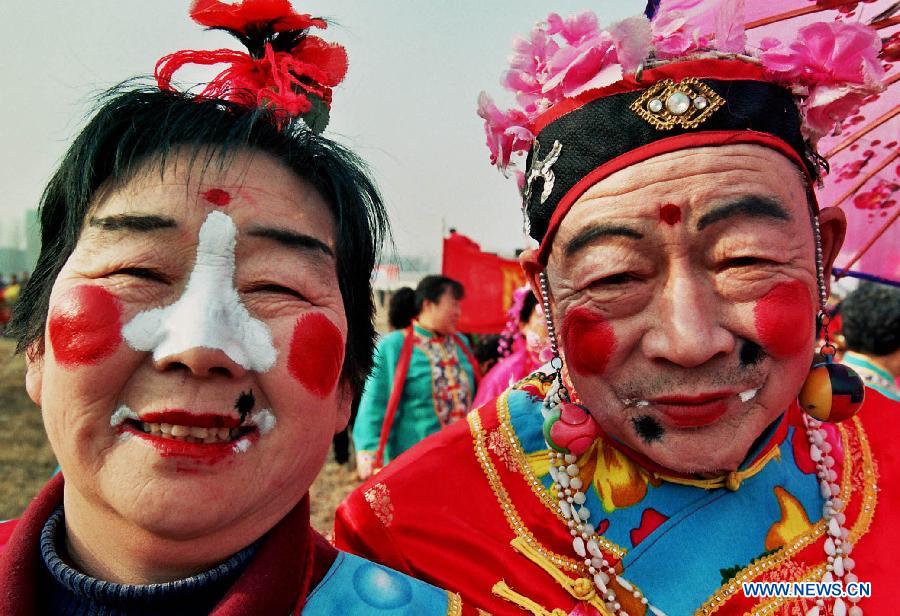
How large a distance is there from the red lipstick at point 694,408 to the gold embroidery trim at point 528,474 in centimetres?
41

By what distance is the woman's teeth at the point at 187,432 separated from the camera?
3.86 ft

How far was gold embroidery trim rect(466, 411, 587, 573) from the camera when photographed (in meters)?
1.71

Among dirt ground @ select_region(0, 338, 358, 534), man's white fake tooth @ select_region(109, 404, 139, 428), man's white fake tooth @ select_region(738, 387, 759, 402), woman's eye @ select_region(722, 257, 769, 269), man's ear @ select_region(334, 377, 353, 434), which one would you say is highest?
woman's eye @ select_region(722, 257, 769, 269)

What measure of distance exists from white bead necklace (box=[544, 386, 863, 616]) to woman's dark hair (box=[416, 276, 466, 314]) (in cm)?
381

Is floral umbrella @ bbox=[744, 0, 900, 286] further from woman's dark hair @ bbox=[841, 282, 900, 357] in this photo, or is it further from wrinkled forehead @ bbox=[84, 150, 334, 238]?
woman's dark hair @ bbox=[841, 282, 900, 357]

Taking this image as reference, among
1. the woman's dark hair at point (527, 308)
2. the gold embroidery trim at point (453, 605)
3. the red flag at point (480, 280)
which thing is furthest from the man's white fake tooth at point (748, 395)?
the red flag at point (480, 280)

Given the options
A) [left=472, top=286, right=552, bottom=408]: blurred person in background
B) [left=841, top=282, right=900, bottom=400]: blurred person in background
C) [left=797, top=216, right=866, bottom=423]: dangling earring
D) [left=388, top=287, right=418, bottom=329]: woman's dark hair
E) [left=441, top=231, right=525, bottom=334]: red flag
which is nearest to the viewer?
[left=797, top=216, right=866, bottom=423]: dangling earring

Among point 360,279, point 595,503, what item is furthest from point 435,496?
point 360,279

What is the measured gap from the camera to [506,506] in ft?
5.90

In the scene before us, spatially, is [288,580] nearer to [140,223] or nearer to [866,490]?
[140,223]

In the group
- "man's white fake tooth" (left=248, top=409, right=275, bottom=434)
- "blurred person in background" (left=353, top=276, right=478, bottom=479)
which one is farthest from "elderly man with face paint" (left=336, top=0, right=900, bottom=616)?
"blurred person in background" (left=353, top=276, right=478, bottom=479)

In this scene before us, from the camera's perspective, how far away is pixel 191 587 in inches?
48.5

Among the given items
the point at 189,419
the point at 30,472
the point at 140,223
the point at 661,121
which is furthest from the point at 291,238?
the point at 30,472

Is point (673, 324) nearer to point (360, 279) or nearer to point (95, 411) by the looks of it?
point (360, 279)
